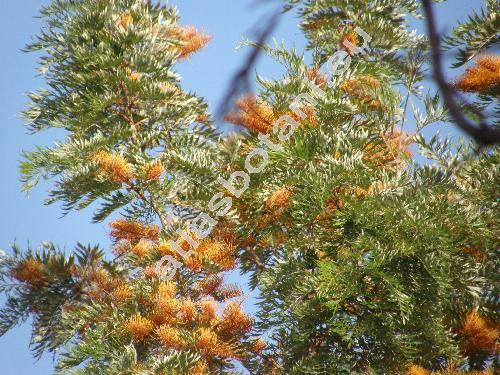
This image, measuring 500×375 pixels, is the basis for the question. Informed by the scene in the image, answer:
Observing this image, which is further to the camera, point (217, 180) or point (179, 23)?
point (179, 23)

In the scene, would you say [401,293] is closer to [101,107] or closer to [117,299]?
[117,299]

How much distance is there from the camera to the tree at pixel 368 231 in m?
4.24

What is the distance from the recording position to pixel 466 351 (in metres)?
4.50

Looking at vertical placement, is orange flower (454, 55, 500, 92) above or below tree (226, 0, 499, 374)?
above

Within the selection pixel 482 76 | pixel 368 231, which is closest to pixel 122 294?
pixel 368 231

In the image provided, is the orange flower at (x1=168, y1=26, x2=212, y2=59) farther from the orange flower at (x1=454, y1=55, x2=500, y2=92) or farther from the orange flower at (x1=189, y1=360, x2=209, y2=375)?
the orange flower at (x1=189, y1=360, x2=209, y2=375)

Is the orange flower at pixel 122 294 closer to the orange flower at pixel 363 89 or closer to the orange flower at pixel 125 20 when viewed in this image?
the orange flower at pixel 363 89

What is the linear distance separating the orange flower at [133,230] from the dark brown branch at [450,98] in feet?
18.0

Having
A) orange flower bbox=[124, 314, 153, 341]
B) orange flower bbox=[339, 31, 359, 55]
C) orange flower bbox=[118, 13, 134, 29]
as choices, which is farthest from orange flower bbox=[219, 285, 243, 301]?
orange flower bbox=[118, 13, 134, 29]

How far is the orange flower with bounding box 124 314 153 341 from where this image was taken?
5015mm

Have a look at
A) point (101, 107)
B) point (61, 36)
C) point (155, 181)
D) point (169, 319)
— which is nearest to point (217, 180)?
point (155, 181)

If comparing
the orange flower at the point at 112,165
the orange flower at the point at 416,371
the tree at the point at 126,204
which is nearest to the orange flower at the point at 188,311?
the tree at the point at 126,204

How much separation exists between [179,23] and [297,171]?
160 inches

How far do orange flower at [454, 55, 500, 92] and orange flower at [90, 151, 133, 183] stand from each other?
2.72 m
